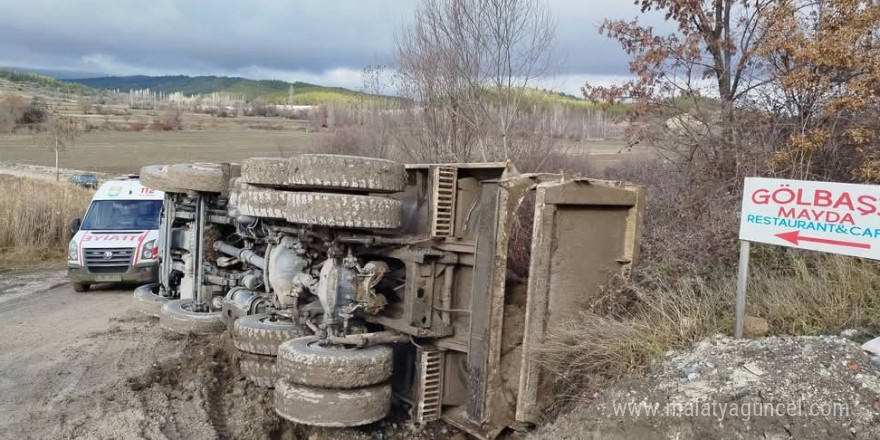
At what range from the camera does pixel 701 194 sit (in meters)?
7.73

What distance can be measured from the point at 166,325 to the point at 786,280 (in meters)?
6.07

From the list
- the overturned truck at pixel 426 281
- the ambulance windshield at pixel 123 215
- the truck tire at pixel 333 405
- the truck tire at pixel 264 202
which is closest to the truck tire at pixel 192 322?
the overturned truck at pixel 426 281

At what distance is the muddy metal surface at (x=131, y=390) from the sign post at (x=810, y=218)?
2.51m

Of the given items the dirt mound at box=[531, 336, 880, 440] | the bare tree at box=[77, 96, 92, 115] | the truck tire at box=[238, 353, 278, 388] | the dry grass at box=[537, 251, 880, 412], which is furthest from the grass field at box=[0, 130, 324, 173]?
the dirt mound at box=[531, 336, 880, 440]

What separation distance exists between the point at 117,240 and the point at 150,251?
1.98ft

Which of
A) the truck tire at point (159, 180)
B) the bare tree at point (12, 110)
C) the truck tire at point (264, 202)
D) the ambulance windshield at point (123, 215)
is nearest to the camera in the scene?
the truck tire at point (264, 202)

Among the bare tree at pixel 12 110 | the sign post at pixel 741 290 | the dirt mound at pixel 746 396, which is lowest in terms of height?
the dirt mound at pixel 746 396

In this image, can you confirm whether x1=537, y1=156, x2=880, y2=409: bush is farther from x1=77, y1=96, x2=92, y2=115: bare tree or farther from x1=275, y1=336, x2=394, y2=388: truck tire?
x1=77, y1=96, x2=92, y2=115: bare tree

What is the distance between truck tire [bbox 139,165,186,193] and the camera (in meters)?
7.98

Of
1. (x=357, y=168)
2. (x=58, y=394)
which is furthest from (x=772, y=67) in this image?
(x=58, y=394)

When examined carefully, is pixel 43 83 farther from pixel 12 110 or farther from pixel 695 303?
pixel 695 303

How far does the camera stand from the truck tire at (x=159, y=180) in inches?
314

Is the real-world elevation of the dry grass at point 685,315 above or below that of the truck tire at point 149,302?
above

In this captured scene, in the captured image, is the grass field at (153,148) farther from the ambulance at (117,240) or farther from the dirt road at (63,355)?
the dirt road at (63,355)
